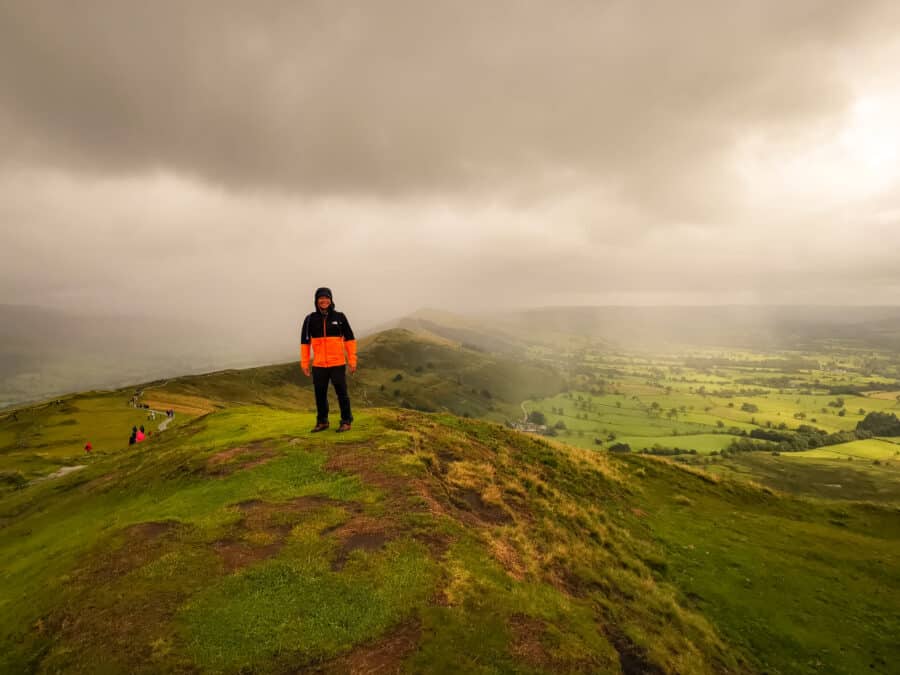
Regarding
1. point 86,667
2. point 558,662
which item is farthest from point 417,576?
point 86,667

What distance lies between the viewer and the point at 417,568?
9.95m

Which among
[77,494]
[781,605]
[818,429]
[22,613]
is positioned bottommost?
[818,429]

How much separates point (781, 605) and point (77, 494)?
113 ft

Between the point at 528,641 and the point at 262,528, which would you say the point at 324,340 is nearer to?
the point at 262,528

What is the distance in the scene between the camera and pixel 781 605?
50.9 ft

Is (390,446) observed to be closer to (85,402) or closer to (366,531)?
(366,531)

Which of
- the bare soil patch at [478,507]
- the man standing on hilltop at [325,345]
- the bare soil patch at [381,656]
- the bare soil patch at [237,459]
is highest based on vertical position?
the man standing on hilltop at [325,345]

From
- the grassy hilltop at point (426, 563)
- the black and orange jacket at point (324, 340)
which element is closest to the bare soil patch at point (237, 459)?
the grassy hilltop at point (426, 563)

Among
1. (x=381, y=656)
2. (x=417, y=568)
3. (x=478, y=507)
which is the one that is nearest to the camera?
(x=381, y=656)

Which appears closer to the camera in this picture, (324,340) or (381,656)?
(381,656)

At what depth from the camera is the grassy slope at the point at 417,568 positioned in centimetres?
793

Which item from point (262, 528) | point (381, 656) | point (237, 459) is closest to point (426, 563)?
point (381, 656)

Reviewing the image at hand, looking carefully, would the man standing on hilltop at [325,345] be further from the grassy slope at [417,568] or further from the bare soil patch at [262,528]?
the bare soil patch at [262,528]

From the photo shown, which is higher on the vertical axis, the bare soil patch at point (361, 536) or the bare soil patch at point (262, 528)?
the bare soil patch at point (262, 528)
